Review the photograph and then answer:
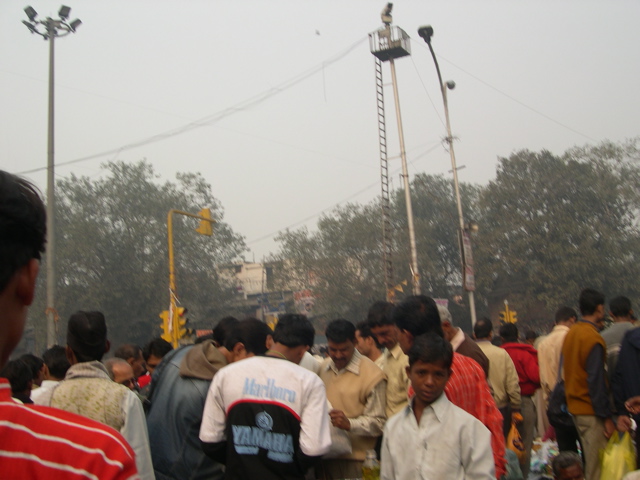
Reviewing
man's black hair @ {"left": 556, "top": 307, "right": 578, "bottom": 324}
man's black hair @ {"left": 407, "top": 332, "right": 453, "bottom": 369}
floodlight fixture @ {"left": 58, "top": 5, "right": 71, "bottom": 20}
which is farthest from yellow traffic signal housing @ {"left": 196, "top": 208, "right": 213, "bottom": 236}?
man's black hair @ {"left": 407, "top": 332, "right": 453, "bottom": 369}

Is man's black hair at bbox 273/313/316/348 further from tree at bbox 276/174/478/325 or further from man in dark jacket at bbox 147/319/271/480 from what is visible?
tree at bbox 276/174/478/325

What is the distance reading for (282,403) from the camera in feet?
13.1

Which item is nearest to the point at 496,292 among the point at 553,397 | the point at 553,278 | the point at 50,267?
the point at 553,278

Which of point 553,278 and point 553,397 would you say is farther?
point 553,278

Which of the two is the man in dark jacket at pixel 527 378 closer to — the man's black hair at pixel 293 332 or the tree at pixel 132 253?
the man's black hair at pixel 293 332

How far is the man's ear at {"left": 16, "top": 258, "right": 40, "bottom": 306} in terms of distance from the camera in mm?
1214

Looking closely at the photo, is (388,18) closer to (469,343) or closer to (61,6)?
(61,6)

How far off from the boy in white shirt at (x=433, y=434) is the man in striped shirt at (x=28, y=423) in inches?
98.3

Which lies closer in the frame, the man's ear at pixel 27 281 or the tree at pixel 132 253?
the man's ear at pixel 27 281

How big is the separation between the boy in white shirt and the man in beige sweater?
128 centimetres

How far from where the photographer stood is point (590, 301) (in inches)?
267

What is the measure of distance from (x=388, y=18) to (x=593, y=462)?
19291 mm

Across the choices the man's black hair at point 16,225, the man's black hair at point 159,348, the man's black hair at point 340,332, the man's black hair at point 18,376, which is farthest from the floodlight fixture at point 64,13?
the man's black hair at point 16,225

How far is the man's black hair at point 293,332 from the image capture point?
172 inches
